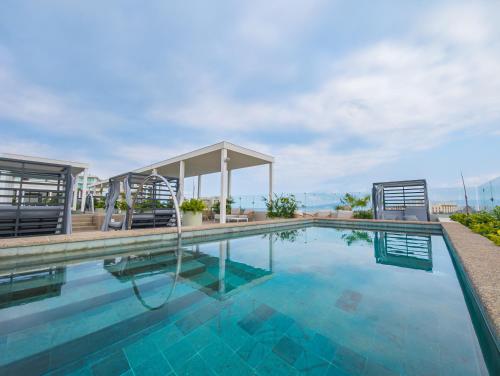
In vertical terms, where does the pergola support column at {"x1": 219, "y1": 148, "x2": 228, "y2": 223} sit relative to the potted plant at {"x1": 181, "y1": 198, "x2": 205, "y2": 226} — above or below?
above

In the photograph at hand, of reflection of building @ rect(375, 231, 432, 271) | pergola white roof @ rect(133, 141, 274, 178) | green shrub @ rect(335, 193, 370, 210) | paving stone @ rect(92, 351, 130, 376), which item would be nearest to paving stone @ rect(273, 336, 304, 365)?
paving stone @ rect(92, 351, 130, 376)

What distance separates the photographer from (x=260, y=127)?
1295cm

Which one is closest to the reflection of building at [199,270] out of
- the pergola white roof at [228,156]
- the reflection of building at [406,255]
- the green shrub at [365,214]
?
the reflection of building at [406,255]

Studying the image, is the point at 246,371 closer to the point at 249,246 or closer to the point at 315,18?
the point at 249,246

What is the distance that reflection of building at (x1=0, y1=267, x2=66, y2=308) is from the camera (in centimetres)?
238

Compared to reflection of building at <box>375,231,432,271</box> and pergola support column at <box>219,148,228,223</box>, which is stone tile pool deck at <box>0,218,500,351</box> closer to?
reflection of building at <box>375,231,432,271</box>

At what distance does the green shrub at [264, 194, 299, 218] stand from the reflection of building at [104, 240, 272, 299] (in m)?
6.64

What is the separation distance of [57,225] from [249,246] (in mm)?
4526

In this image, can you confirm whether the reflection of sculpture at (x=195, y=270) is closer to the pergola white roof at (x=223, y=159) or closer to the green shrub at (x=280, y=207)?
the pergola white roof at (x=223, y=159)

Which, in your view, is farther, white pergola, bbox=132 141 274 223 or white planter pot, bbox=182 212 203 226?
white pergola, bbox=132 141 274 223

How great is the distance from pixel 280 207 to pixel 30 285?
965 centimetres

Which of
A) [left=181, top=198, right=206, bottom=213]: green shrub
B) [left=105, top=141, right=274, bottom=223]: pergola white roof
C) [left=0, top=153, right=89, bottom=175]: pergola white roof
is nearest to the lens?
[left=181, top=198, right=206, bottom=213]: green shrub

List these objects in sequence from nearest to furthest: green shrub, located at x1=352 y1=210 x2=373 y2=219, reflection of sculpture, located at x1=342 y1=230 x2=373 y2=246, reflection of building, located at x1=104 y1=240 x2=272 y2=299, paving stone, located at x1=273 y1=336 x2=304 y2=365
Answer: paving stone, located at x1=273 y1=336 x2=304 y2=365 < reflection of building, located at x1=104 y1=240 x2=272 y2=299 < reflection of sculpture, located at x1=342 y1=230 x2=373 y2=246 < green shrub, located at x1=352 y1=210 x2=373 y2=219

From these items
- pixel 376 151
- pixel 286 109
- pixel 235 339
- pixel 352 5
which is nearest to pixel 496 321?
pixel 235 339
